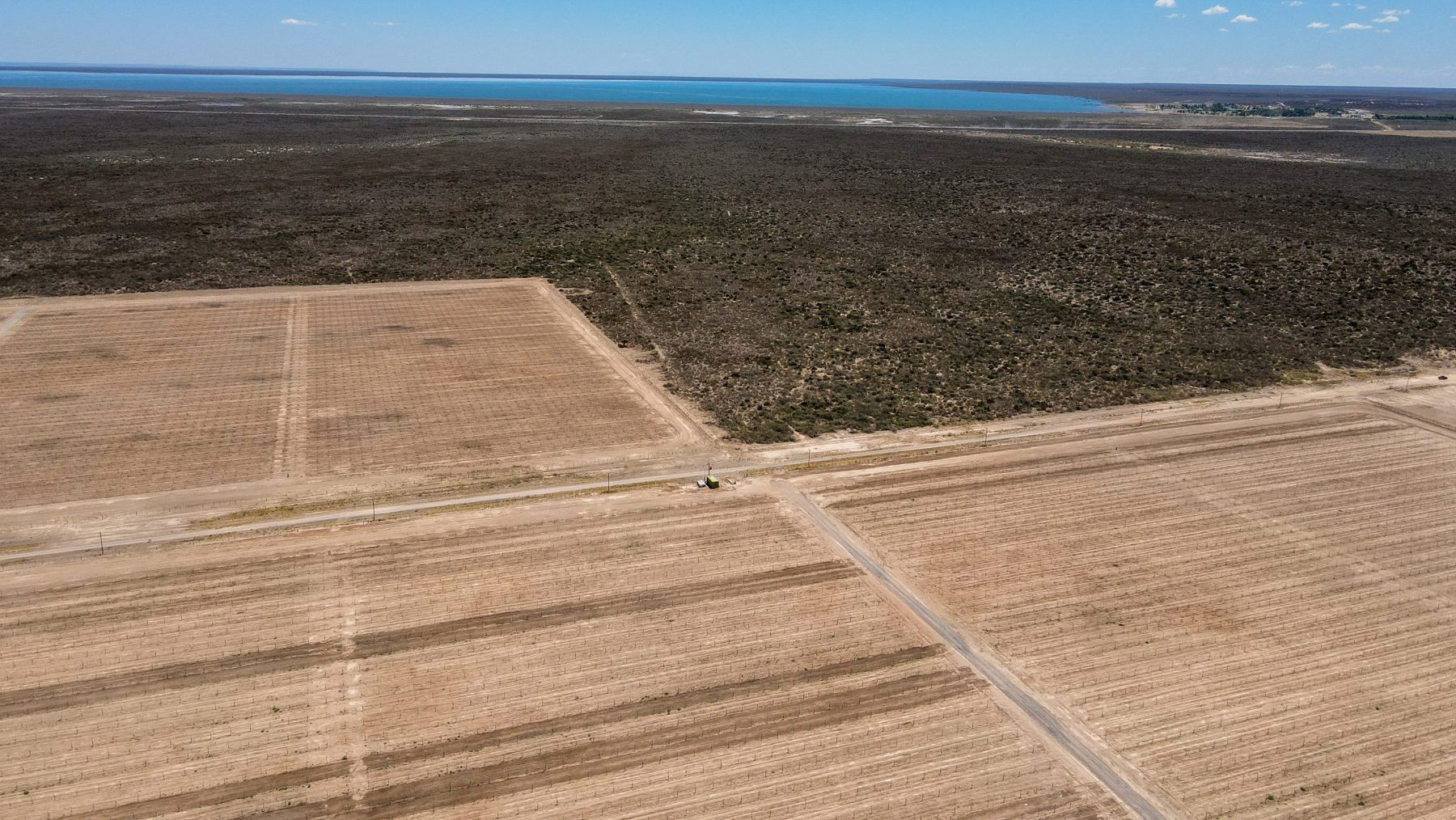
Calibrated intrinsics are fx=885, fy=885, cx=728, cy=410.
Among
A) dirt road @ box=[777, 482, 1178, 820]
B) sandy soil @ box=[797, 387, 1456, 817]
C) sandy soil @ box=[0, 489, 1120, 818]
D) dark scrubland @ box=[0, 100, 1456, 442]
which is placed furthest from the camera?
dark scrubland @ box=[0, 100, 1456, 442]

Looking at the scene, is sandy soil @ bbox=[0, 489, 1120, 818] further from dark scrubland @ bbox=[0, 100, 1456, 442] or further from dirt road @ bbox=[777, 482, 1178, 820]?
dark scrubland @ bbox=[0, 100, 1456, 442]

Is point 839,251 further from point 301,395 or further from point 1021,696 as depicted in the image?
point 1021,696

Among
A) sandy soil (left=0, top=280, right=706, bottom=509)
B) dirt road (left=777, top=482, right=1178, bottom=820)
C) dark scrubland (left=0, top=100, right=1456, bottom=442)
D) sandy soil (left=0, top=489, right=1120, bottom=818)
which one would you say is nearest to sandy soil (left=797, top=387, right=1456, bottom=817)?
dirt road (left=777, top=482, right=1178, bottom=820)

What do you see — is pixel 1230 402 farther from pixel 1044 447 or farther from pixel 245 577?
pixel 245 577

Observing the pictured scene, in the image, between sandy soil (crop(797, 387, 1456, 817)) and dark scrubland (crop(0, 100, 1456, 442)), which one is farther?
dark scrubland (crop(0, 100, 1456, 442))

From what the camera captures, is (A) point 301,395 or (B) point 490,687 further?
(A) point 301,395

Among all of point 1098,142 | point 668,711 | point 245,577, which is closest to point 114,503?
point 245,577

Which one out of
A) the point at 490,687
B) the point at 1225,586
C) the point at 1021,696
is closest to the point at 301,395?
the point at 490,687

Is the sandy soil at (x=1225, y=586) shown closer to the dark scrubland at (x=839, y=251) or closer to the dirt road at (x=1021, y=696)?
the dirt road at (x=1021, y=696)
